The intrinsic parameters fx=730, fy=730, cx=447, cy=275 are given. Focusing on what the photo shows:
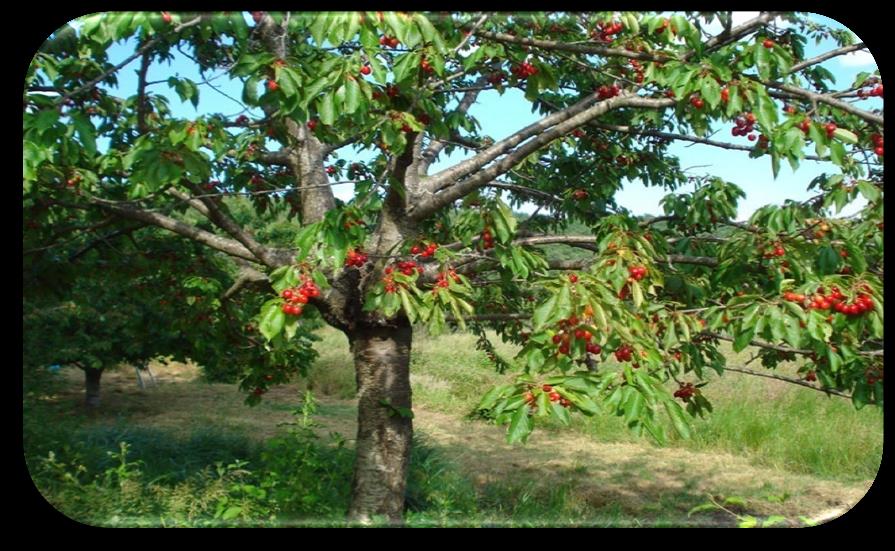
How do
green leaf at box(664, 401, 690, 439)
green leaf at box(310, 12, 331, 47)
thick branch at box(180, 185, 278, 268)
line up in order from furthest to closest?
thick branch at box(180, 185, 278, 268)
green leaf at box(310, 12, 331, 47)
green leaf at box(664, 401, 690, 439)

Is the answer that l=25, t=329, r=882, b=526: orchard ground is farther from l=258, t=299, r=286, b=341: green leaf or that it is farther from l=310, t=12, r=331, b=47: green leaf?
l=310, t=12, r=331, b=47: green leaf

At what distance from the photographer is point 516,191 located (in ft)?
15.0

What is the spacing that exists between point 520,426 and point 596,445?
576 cm

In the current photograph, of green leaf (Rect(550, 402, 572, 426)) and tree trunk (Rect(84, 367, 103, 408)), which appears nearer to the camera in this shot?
green leaf (Rect(550, 402, 572, 426))

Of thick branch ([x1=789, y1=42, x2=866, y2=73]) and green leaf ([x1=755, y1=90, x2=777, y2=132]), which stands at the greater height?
thick branch ([x1=789, y1=42, x2=866, y2=73])

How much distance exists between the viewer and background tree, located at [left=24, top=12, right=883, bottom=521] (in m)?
2.40

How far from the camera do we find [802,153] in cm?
246

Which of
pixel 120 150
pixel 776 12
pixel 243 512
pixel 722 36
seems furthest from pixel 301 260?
pixel 776 12

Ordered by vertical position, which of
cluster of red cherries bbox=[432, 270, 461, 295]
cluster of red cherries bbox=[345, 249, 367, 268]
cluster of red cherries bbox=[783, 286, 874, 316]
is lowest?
cluster of red cherries bbox=[783, 286, 874, 316]

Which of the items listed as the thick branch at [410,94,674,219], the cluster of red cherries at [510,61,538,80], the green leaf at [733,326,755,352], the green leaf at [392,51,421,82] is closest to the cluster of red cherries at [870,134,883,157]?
the thick branch at [410,94,674,219]

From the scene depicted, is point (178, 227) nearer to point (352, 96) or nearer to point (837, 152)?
point (352, 96)

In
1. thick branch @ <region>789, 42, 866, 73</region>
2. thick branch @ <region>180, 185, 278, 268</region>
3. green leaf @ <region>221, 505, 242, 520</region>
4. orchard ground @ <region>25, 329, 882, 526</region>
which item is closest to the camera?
thick branch @ <region>789, 42, 866, 73</region>

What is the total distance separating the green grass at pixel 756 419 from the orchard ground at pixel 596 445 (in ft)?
Answer: 0.05

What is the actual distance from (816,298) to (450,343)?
7.79 meters
